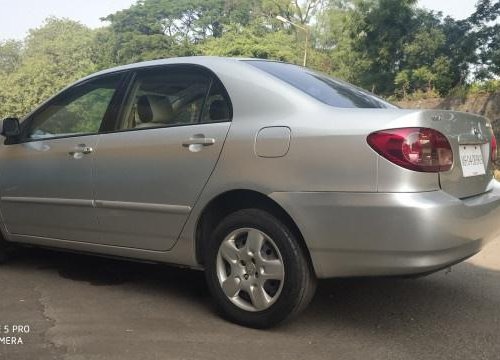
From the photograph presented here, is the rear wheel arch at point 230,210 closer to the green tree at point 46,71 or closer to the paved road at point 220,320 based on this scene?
the paved road at point 220,320

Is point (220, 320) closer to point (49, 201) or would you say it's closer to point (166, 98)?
point (166, 98)

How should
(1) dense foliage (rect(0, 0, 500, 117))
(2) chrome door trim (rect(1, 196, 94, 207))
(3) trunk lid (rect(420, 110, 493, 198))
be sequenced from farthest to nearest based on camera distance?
(1) dense foliage (rect(0, 0, 500, 117))
(2) chrome door trim (rect(1, 196, 94, 207))
(3) trunk lid (rect(420, 110, 493, 198))

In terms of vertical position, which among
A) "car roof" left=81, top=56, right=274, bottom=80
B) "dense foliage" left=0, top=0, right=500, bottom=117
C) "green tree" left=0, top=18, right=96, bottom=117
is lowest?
"green tree" left=0, top=18, right=96, bottom=117

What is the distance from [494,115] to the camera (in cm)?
1584

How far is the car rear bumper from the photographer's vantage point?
8.79 ft

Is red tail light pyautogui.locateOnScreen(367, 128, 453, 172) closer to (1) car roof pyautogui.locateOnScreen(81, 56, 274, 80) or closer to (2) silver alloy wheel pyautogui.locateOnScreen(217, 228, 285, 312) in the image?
(2) silver alloy wheel pyautogui.locateOnScreen(217, 228, 285, 312)

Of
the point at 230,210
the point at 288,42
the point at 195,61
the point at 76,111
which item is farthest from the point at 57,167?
the point at 288,42

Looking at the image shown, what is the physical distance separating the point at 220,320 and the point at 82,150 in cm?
159

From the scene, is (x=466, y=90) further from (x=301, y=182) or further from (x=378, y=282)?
(x=301, y=182)

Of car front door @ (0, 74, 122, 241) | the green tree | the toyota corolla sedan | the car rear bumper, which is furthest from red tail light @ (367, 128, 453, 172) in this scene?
the green tree

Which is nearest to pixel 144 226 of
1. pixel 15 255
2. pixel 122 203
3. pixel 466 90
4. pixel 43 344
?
pixel 122 203

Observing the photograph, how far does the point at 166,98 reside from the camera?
3695 millimetres

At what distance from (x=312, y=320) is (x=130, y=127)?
5.76ft

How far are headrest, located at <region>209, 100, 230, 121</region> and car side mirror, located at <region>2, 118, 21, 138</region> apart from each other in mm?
1939
